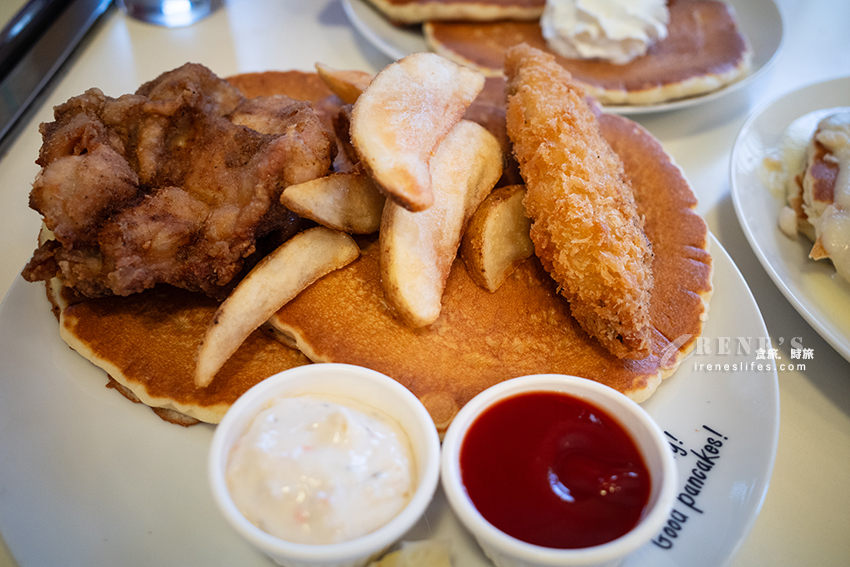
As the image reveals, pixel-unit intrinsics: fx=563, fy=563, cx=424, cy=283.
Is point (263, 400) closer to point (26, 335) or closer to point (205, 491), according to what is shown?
point (205, 491)

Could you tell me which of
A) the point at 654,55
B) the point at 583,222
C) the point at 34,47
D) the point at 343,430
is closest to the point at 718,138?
the point at 654,55

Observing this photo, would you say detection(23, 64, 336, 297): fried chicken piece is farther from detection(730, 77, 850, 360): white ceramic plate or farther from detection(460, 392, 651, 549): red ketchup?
detection(730, 77, 850, 360): white ceramic plate

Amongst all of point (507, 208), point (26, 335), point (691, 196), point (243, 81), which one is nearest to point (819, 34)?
point (691, 196)

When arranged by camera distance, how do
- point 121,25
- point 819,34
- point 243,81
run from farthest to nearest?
1. point 819,34
2. point 121,25
3. point 243,81

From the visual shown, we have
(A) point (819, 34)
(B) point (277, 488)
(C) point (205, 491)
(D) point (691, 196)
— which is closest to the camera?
(B) point (277, 488)

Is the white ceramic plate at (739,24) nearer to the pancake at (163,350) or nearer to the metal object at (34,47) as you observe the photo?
Answer: the metal object at (34,47)

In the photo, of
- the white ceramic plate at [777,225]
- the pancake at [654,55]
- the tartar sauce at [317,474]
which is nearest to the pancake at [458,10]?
the pancake at [654,55]
